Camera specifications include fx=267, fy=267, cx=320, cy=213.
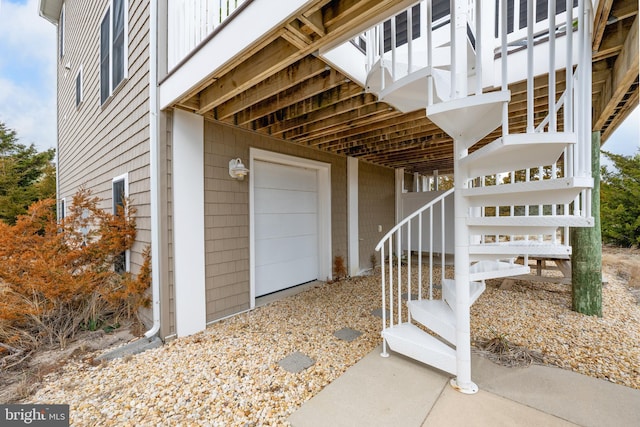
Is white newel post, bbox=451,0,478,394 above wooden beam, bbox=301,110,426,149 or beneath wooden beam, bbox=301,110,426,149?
beneath

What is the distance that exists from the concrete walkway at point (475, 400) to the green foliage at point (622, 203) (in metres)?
7.30

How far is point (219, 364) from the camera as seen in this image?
90.7 inches

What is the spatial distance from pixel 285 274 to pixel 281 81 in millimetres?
2911

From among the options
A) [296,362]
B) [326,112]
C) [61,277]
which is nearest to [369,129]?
[326,112]

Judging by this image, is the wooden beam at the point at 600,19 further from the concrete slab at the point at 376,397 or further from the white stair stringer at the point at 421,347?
the concrete slab at the point at 376,397

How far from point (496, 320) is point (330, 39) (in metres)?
3.34

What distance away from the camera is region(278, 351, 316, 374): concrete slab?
2221 millimetres

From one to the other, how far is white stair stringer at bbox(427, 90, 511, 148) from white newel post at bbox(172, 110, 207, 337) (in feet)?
7.91

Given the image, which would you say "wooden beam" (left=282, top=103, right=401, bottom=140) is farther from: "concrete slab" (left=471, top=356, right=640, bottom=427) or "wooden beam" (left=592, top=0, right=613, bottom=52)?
"concrete slab" (left=471, top=356, right=640, bottom=427)

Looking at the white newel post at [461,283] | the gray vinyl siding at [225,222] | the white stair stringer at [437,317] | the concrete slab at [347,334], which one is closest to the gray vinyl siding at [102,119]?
the gray vinyl siding at [225,222]

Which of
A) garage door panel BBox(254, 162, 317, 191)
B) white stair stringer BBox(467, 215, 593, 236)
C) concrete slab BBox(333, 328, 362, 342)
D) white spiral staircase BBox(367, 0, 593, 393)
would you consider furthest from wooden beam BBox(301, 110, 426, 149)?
concrete slab BBox(333, 328, 362, 342)

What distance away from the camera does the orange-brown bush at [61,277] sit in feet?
8.50

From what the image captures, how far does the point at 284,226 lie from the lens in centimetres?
425

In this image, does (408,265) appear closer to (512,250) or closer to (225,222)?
(512,250)
